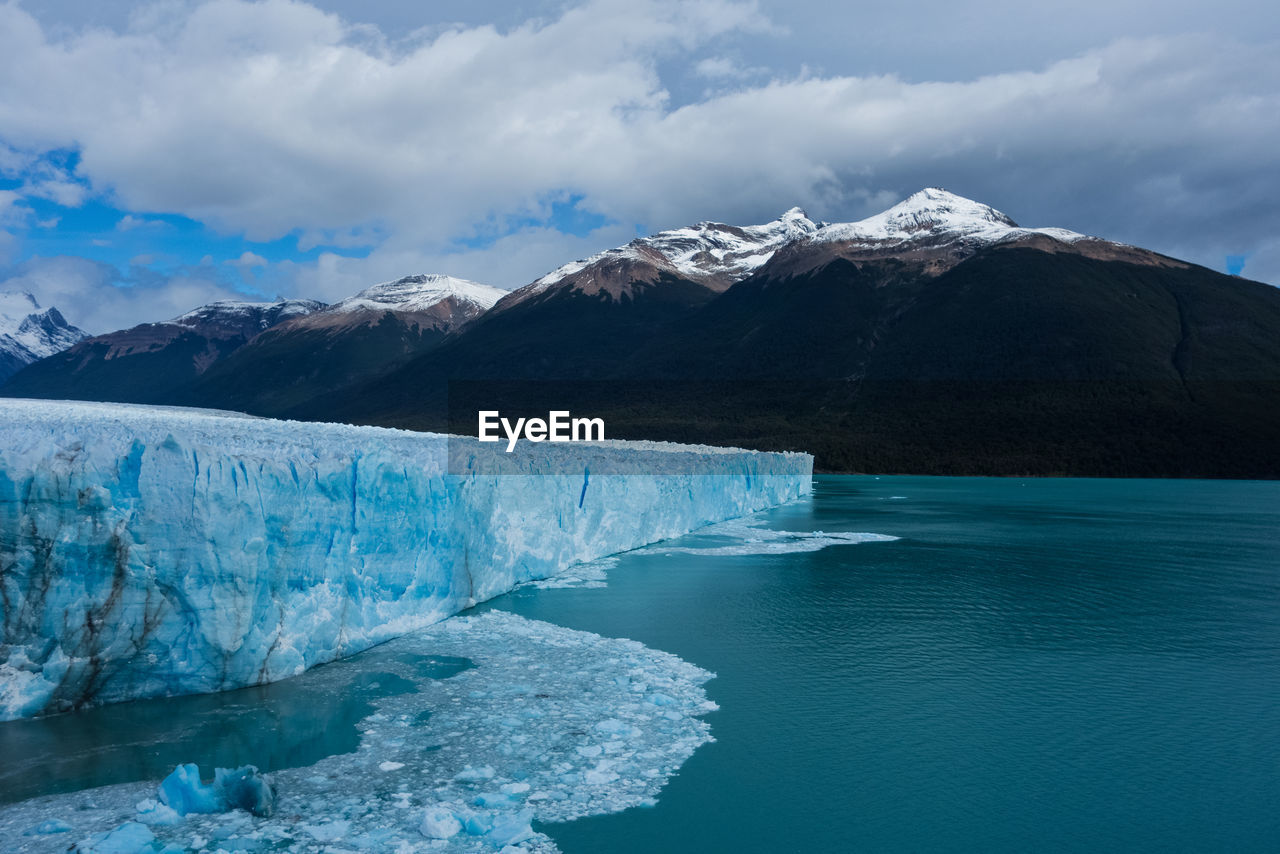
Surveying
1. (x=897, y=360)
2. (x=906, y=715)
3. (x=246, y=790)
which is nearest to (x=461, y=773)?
(x=246, y=790)

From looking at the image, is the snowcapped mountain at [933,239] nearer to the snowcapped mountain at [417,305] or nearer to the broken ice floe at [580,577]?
the snowcapped mountain at [417,305]

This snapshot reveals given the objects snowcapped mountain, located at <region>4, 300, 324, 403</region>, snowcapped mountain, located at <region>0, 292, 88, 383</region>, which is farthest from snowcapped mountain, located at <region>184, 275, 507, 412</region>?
snowcapped mountain, located at <region>0, 292, 88, 383</region>

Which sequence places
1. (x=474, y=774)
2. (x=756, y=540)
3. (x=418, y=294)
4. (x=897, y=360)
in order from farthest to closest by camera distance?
(x=418, y=294) < (x=897, y=360) < (x=756, y=540) < (x=474, y=774)

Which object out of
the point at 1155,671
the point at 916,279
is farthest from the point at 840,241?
the point at 1155,671

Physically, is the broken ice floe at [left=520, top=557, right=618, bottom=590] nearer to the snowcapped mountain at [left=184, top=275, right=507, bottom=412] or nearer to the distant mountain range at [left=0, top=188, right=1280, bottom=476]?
the distant mountain range at [left=0, top=188, right=1280, bottom=476]

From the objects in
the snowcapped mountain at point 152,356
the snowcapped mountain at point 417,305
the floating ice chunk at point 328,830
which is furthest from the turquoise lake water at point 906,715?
the snowcapped mountain at point 152,356

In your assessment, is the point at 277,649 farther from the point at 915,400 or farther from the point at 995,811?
the point at 915,400

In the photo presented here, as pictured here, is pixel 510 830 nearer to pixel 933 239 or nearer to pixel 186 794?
pixel 186 794
